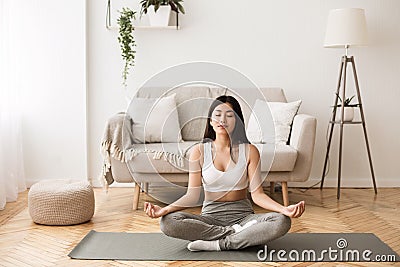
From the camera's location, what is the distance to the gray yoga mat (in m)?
3.06

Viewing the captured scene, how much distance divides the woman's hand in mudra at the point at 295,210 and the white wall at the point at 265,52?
7.81 ft

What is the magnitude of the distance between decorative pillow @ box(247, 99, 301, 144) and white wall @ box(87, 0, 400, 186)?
0.52m

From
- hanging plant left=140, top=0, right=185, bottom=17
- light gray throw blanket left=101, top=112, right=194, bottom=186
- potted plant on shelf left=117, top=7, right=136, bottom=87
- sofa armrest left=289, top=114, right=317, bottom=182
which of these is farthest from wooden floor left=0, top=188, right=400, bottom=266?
hanging plant left=140, top=0, right=185, bottom=17

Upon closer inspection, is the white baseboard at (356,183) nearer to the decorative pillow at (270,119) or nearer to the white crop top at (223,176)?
the decorative pillow at (270,119)

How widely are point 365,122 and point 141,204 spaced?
6.68 ft

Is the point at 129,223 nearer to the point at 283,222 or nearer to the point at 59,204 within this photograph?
the point at 59,204

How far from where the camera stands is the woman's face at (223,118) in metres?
3.17

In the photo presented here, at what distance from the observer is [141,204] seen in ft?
14.9

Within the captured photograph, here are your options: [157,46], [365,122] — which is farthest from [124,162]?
[365,122]

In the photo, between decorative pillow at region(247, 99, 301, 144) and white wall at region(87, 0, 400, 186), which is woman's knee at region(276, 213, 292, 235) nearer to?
decorative pillow at region(247, 99, 301, 144)

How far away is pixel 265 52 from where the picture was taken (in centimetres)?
521

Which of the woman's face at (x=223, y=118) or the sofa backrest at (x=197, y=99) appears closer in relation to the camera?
the woman's face at (x=223, y=118)

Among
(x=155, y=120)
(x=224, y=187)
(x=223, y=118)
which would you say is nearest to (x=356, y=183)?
(x=155, y=120)

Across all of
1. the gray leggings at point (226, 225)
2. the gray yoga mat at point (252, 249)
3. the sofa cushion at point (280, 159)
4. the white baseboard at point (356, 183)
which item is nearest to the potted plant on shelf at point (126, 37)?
the white baseboard at point (356, 183)
